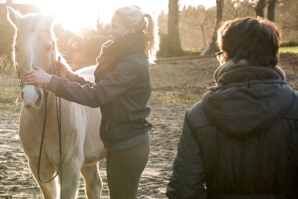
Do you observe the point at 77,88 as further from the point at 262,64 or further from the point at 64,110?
the point at 262,64

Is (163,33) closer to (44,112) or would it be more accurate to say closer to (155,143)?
(155,143)

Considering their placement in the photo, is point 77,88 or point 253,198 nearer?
point 253,198

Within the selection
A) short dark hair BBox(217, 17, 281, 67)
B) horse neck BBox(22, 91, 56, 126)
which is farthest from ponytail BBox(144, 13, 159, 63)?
short dark hair BBox(217, 17, 281, 67)

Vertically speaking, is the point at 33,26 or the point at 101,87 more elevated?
the point at 33,26

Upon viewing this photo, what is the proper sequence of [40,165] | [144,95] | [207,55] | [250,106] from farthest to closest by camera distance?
[207,55], [40,165], [144,95], [250,106]

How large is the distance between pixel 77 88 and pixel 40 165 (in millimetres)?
1217

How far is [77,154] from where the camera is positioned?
409 cm

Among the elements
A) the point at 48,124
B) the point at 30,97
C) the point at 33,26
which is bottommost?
the point at 48,124

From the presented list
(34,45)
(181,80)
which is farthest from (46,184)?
(181,80)

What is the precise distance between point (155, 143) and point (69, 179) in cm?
467

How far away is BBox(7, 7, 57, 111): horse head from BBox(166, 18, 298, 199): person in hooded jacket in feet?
4.97

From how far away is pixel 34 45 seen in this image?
11.7 ft

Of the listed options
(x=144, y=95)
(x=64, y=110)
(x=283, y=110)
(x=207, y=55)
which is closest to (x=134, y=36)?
(x=144, y=95)

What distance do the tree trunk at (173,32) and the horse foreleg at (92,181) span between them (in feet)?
81.8
